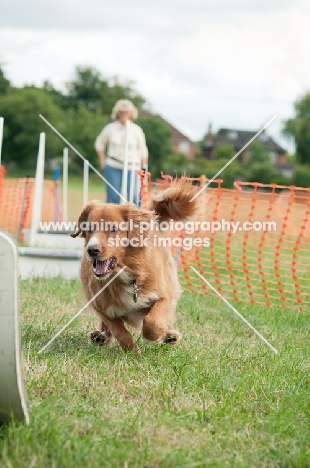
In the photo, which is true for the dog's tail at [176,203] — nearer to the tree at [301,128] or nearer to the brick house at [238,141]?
A: the tree at [301,128]

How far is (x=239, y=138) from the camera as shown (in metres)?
115

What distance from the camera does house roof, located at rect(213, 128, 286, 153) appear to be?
11338cm

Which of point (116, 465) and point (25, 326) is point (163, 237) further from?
point (116, 465)

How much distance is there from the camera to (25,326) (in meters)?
5.38

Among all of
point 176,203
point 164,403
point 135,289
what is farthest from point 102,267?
point 164,403

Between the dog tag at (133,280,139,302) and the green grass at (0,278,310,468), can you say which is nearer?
the green grass at (0,278,310,468)

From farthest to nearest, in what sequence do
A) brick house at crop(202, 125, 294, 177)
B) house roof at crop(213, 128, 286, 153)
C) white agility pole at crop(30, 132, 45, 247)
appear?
house roof at crop(213, 128, 286, 153)
brick house at crop(202, 125, 294, 177)
white agility pole at crop(30, 132, 45, 247)

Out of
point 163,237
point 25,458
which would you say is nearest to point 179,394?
point 25,458

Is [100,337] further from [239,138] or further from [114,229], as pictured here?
[239,138]

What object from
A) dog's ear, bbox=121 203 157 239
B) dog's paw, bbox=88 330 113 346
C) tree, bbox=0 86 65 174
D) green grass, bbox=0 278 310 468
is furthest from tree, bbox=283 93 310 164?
dog's ear, bbox=121 203 157 239

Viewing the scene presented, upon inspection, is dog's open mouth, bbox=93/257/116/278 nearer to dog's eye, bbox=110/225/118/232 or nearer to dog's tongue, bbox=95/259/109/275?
dog's tongue, bbox=95/259/109/275

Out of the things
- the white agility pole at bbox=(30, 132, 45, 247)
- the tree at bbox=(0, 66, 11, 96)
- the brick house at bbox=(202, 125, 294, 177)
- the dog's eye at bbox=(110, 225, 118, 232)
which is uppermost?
the dog's eye at bbox=(110, 225, 118, 232)

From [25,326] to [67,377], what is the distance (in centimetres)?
151

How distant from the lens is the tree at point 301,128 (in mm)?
72062
